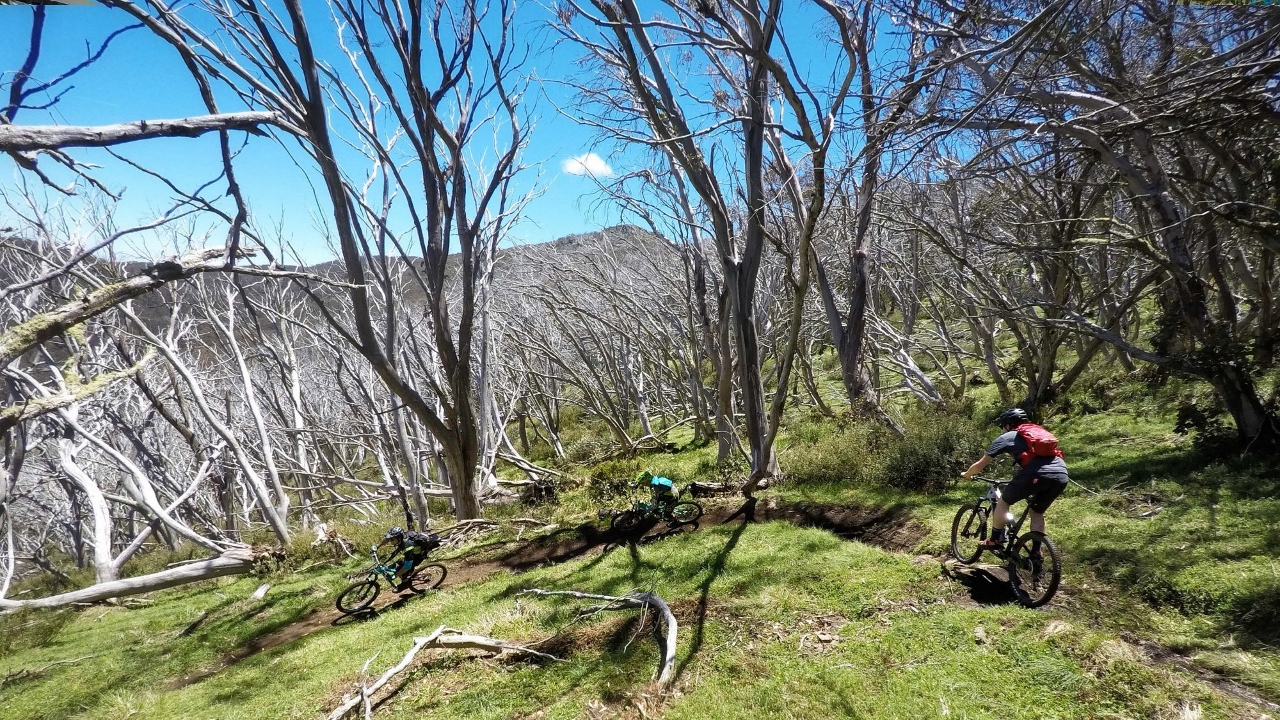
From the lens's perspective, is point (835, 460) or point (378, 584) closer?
point (378, 584)

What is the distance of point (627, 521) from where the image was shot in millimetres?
7660

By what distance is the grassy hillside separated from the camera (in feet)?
11.3

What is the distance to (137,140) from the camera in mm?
2711

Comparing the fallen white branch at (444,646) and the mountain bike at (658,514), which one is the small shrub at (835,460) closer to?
the mountain bike at (658,514)

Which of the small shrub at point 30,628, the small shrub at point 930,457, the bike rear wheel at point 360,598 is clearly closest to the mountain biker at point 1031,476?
the small shrub at point 930,457

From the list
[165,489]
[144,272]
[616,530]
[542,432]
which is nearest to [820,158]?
[144,272]

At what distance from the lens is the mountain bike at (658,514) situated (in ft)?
24.0

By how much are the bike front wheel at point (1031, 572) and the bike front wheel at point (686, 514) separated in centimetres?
377

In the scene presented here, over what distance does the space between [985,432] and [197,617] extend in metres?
11.9

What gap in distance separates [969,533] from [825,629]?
195 cm

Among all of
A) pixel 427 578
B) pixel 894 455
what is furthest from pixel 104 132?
pixel 894 455

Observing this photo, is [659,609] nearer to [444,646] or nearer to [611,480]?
[444,646]

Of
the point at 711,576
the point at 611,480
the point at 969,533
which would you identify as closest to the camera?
the point at 969,533

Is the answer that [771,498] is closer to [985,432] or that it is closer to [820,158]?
[985,432]
